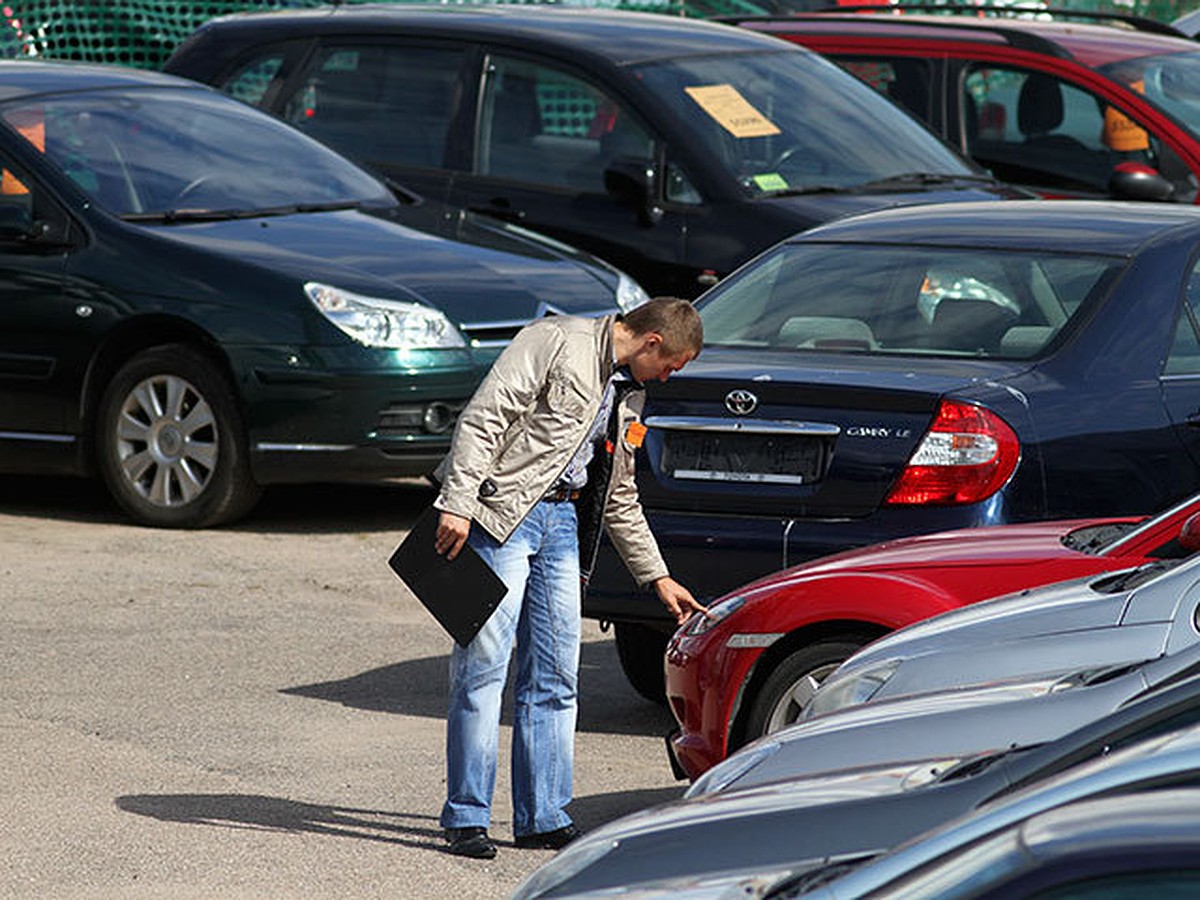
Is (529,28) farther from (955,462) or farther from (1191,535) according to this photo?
(1191,535)

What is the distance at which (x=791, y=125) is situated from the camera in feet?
39.9

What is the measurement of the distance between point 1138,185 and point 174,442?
4.97 meters

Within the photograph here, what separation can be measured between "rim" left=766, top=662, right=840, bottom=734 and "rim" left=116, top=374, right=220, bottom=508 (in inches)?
172

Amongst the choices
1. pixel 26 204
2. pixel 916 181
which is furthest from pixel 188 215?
pixel 916 181

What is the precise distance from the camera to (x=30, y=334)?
1072 centimetres

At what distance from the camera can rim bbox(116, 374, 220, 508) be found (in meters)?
10.4

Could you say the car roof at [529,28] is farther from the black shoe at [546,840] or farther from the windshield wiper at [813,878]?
the windshield wiper at [813,878]

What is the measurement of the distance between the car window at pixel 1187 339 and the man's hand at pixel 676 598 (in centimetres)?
190

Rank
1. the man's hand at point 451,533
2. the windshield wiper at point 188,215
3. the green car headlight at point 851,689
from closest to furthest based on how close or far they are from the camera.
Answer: the green car headlight at point 851,689 < the man's hand at point 451,533 < the windshield wiper at point 188,215

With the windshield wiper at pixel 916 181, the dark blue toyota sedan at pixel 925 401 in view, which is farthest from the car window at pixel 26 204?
the windshield wiper at pixel 916 181

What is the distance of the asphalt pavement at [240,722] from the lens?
242 inches

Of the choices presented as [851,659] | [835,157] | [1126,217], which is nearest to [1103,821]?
[851,659]

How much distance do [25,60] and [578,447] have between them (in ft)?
22.4

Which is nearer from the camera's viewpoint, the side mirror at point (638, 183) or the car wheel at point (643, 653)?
the car wheel at point (643, 653)
